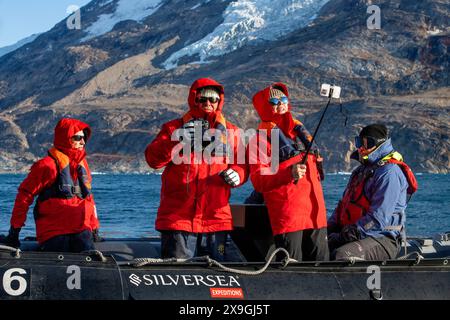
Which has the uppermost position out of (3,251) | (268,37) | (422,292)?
(268,37)

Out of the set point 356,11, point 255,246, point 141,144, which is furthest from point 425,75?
point 255,246

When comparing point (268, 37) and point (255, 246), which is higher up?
point (268, 37)

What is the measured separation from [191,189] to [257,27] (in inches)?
7440

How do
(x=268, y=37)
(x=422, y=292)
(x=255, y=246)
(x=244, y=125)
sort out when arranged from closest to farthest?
(x=422, y=292) < (x=255, y=246) < (x=244, y=125) < (x=268, y=37)

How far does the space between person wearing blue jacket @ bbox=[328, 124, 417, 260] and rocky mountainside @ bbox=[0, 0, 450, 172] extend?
94745 mm

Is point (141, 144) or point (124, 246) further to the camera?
point (141, 144)

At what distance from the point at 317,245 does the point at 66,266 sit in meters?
2.00

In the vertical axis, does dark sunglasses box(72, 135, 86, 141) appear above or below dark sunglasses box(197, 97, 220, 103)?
below

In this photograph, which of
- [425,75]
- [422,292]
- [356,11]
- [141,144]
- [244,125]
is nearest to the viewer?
[422,292]

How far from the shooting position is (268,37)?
187 m

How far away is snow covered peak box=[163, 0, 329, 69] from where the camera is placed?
187375 mm

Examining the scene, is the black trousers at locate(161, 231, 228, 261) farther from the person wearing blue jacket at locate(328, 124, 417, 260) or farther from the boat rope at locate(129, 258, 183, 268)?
the person wearing blue jacket at locate(328, 124, 417, 260)

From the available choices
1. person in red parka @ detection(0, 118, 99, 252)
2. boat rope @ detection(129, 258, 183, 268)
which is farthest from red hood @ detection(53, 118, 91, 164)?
boat rope @ detection(129, 258, 183, 268)
